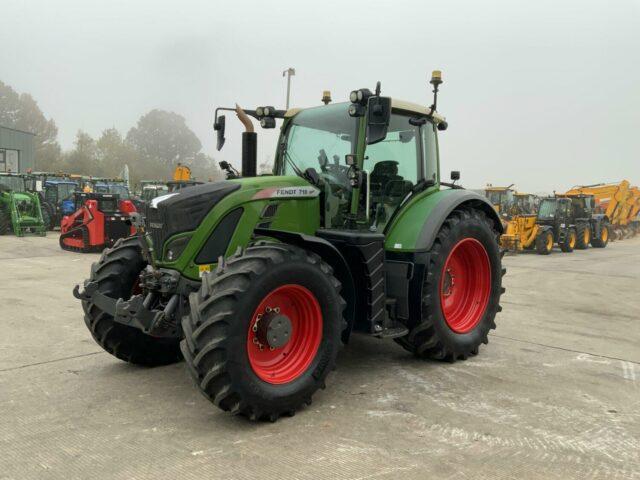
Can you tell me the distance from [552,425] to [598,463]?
51 centimetres

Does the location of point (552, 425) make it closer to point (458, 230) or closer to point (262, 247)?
point (458, 230)

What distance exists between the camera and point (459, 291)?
5449 millimetres

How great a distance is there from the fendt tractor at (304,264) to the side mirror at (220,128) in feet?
0.04

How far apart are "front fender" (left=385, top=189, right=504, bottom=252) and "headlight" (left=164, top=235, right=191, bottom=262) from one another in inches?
67.7

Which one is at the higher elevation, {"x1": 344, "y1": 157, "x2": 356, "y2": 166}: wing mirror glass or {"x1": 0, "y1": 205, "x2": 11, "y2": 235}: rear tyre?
{"x1": 344, "y1": 157, "x2": 356, "y2": 166}: wing mirror glass

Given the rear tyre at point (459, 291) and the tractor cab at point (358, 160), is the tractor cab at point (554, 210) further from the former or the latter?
the tractor cab at point (358, 160)

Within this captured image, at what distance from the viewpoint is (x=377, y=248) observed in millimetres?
4344

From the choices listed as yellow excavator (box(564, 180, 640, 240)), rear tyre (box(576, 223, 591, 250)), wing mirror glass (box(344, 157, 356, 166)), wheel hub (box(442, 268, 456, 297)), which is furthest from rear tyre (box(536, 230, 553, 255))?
wing mirror glass (box(344, 157, 356, 166))

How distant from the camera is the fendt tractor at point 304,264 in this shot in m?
3.39

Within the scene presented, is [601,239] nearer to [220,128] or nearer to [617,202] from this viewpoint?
[617,202]

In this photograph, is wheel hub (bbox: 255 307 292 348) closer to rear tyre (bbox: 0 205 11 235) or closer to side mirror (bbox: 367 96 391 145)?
side mirror (bbox: 367 96 391 145)

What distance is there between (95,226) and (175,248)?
11.3m

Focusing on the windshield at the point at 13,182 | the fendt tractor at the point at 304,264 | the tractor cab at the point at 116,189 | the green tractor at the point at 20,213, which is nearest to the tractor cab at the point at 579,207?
the fendt tractor at the point at 304,264

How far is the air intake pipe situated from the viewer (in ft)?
15.8
